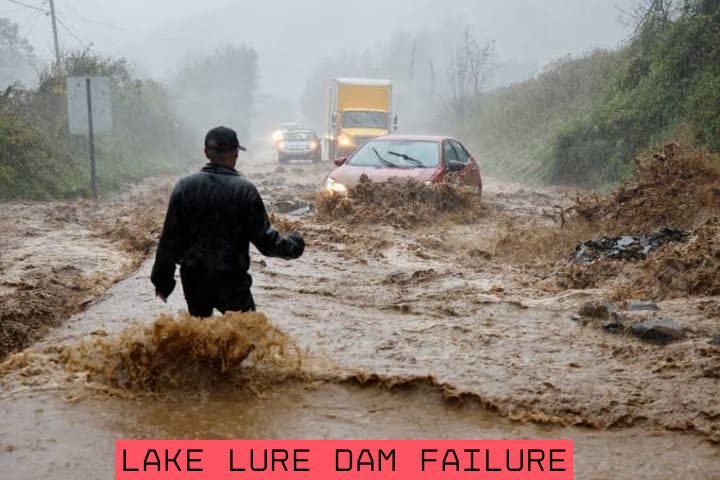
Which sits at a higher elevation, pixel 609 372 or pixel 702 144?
pixel 702 144

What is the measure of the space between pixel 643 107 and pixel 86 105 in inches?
501

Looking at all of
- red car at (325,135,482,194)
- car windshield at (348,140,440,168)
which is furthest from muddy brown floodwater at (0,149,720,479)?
car windshield at (348,140,440,168)

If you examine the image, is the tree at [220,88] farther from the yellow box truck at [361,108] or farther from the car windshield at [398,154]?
the car windshield at [398,154]

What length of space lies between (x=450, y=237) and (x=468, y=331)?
200 inches

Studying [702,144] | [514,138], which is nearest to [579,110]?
[514,138]

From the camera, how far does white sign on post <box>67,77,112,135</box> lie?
16312 mm

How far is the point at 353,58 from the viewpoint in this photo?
95062 mm

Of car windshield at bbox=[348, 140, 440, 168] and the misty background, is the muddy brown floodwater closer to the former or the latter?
car windshield at bbox=[348, 140, 440, 168]

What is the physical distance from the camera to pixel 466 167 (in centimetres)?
1330

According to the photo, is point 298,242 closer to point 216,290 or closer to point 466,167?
point 216,290

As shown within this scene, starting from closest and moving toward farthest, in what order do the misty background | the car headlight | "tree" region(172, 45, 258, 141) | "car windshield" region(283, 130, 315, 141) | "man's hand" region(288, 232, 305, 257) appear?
"man's hand" region(288, 232, 305, 257) < the car headlight < "car windshield" region(283, 130, 315, 141) < "tree" region(172, 45, 258, 141) < the misty background

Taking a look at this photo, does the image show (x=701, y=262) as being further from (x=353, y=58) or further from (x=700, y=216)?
(x=353, y=58)

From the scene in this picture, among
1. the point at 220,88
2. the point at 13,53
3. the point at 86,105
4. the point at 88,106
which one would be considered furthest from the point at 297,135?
the point at 220,88

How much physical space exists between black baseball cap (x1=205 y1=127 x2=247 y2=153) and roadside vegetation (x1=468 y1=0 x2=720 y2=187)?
11280 millimetres
